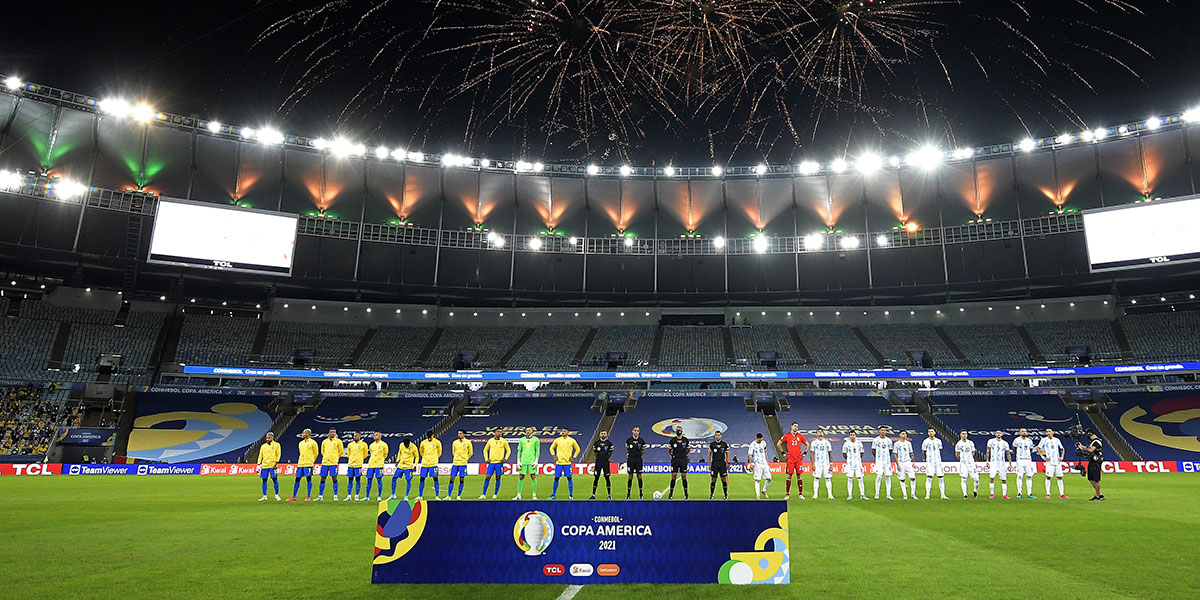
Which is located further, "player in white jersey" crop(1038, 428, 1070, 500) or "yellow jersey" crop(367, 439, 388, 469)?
"player in white jersey" crop(1038, 428, 1070, 500)

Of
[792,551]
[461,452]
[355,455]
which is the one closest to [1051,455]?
[792,551]

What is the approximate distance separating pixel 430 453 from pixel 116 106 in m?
35.6

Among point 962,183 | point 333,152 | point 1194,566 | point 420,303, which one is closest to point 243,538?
point 1194,566

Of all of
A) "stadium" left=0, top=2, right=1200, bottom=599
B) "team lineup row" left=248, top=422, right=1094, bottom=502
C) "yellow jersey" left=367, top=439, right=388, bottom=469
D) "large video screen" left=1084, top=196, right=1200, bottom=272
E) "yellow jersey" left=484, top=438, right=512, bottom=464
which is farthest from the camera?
A: "large video screen" left=1084, top=196, right=1200, bottom=272

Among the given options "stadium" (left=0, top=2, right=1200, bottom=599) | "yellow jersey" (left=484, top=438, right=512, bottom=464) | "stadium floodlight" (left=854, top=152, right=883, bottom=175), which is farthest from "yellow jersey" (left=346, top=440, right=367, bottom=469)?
"stadium floodlight" (left=854, top=152, right=883, bottom=175)

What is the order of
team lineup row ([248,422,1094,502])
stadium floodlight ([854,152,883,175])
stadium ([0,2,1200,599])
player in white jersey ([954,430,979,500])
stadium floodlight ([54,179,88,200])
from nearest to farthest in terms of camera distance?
team lineup row ([248,422,1094,502]) < player in white jersey ([954,430,979,500]) < stadium ([0,2,1200,599]) < stadium floodlight ([54,179,88,200]) < stadium floodlight ([854,152,883,175])

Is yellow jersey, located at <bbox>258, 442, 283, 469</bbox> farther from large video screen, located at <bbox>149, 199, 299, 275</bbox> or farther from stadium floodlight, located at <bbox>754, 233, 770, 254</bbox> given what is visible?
stadium floodlight, located at <bbox>754, 233, 770, 254</bbox>

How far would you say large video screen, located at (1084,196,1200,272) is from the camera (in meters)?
38.3

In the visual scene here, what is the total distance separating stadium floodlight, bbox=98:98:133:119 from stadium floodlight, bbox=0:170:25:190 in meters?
6.66

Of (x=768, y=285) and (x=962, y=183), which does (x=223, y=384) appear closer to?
(x=768, y=285)

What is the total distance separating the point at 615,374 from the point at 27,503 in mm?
33731

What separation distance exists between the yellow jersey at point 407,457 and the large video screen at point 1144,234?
1672 inches

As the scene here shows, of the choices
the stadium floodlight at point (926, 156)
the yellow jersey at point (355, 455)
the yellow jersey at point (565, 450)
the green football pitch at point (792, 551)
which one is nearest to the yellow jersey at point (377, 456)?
the yellow jersey at point (355, 455)

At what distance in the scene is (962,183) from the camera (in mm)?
48531
